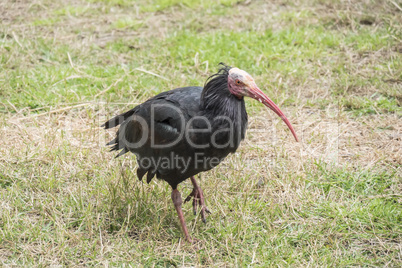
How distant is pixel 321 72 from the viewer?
690 centimetres

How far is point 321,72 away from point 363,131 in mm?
1551

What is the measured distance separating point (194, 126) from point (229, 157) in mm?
1453

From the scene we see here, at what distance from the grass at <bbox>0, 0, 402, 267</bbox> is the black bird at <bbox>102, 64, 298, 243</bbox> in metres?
0.48

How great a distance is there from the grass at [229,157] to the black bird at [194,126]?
480 mm

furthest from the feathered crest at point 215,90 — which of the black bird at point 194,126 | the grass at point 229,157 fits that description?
the grass at point 229,157

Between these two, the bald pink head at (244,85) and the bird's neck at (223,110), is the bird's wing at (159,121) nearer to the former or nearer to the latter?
the bird's neck at (223,110)

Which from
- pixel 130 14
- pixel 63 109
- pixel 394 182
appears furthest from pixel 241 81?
pixel 130 14

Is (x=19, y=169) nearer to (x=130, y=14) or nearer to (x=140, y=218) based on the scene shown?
(x=140, y=218)

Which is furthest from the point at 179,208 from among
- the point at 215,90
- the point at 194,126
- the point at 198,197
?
the point at 215,90

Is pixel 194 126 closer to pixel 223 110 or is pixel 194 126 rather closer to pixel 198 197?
pixel 223 110

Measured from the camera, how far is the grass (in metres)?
4.05

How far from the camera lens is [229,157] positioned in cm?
530

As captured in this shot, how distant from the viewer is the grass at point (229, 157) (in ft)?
13.3

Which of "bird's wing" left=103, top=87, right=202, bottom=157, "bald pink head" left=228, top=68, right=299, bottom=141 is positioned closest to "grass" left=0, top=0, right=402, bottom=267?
"bird's wing" left=103, top=87, right=202, bottom=157
